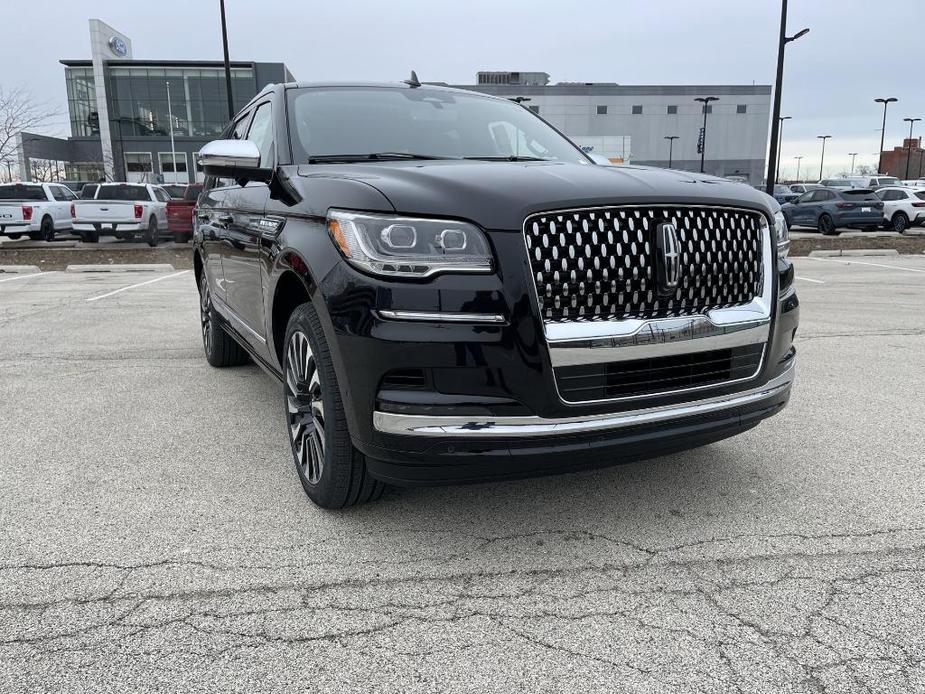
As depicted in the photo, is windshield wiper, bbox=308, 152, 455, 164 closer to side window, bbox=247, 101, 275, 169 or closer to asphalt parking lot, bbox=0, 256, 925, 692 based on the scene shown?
side window, bbox=247, 101, 275, 169

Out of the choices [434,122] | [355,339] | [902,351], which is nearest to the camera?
[355,339]

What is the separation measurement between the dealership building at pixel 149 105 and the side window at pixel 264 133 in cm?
6702

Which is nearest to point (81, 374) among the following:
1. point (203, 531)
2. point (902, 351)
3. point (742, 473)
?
point (203, 531)

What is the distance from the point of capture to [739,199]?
2871 millimetres

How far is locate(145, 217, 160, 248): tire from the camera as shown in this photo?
788 inches

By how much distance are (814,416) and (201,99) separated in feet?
238

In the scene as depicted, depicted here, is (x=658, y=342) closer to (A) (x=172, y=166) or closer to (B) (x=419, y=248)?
(B) (x=419, y=248)

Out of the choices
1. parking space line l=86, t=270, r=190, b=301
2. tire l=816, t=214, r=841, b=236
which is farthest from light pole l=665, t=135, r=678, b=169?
parking space line l=86, t=270, r=190, b=301

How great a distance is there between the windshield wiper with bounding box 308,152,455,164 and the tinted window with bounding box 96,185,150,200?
19.4 m

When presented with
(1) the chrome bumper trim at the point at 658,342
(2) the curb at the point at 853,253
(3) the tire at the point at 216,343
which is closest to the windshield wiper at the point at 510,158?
(1) the chrome bumper trim at the point at 658,342

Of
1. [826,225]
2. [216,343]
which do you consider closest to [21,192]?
[216,343]

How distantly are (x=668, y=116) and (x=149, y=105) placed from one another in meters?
54.3

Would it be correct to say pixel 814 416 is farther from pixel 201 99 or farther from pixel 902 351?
pixel 201 99

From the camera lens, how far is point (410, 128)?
3.90 metres
